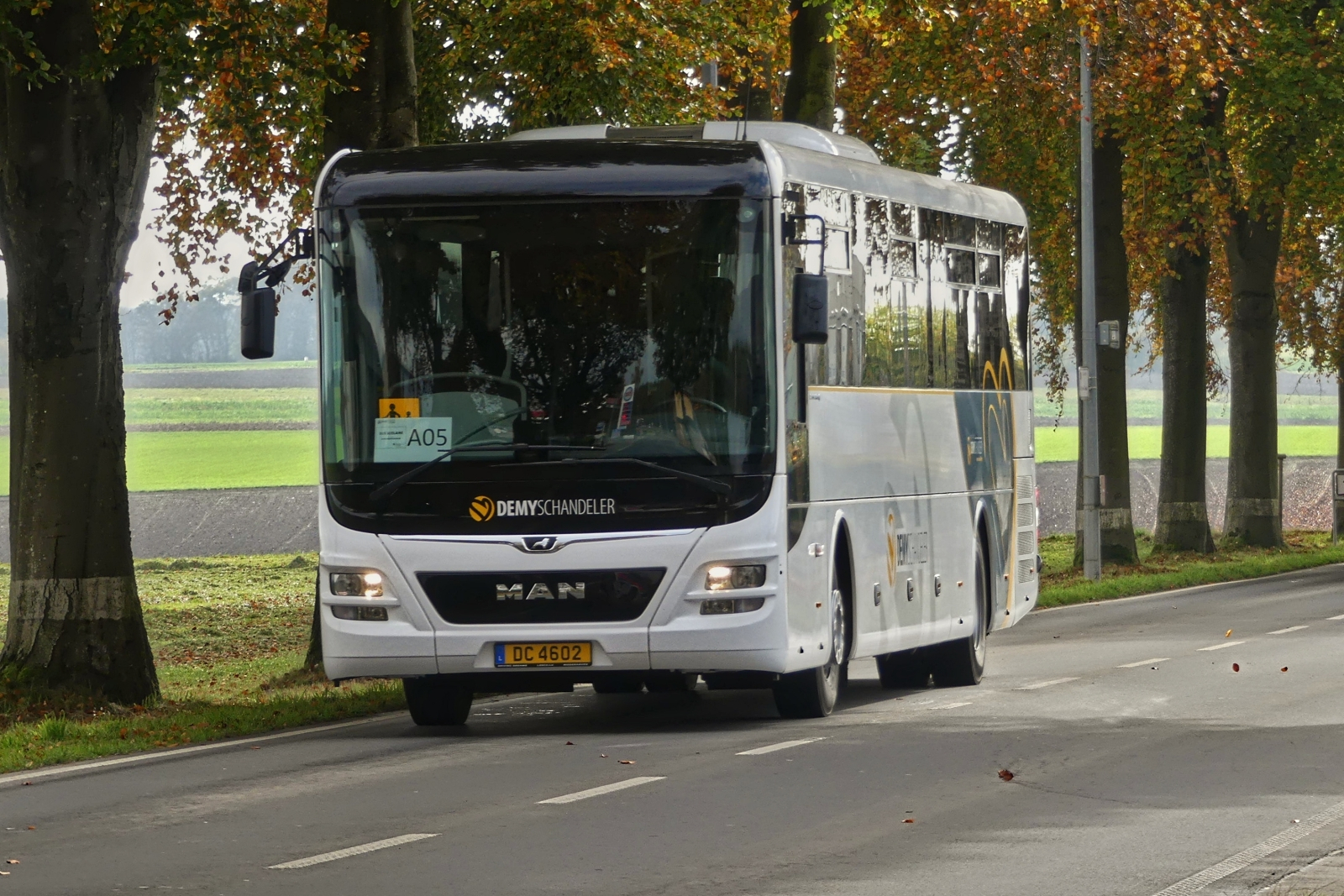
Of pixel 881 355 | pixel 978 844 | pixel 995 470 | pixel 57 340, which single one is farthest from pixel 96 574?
pixel 978 844

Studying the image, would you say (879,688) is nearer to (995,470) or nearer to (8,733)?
(995,470)

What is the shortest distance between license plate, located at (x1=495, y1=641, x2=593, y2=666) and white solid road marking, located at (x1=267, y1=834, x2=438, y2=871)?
3.95 m

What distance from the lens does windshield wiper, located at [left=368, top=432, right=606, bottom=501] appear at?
14336 mm

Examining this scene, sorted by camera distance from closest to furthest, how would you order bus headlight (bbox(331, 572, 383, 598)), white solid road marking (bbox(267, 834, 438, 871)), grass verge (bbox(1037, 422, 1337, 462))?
1. white solid road marking (bbox(267, 834, 438, 871))
2. bus headlight (bbox(331, 572, 383, 598))
3. grass verge (bbox(1037, 422, 1337, 462))

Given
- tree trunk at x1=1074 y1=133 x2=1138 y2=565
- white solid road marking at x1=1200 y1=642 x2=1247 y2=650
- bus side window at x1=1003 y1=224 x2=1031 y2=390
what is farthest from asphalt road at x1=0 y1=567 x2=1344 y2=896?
tree trunk at x1=1074 y1=133 x2=1138 y2=565

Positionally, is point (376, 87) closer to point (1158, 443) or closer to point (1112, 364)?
point (1112, 364)

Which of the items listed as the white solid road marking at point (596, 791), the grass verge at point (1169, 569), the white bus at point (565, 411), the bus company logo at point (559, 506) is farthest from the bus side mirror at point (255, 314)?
the grass verge at point (1169, 569)

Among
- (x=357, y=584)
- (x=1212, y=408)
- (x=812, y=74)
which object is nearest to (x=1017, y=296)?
(x=812, y=74)

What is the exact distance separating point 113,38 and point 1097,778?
9.91m

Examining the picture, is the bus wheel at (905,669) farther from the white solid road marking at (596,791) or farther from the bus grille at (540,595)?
the white solid road marking at (596,791)

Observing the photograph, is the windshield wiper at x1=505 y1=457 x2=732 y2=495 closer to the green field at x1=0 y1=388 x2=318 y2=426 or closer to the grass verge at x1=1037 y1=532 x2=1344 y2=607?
the grass verge at x1=1037 y1=532 x2=1344 y2=607

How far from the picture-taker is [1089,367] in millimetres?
33469

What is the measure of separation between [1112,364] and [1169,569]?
318 centimetres

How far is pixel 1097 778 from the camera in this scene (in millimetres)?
12109
